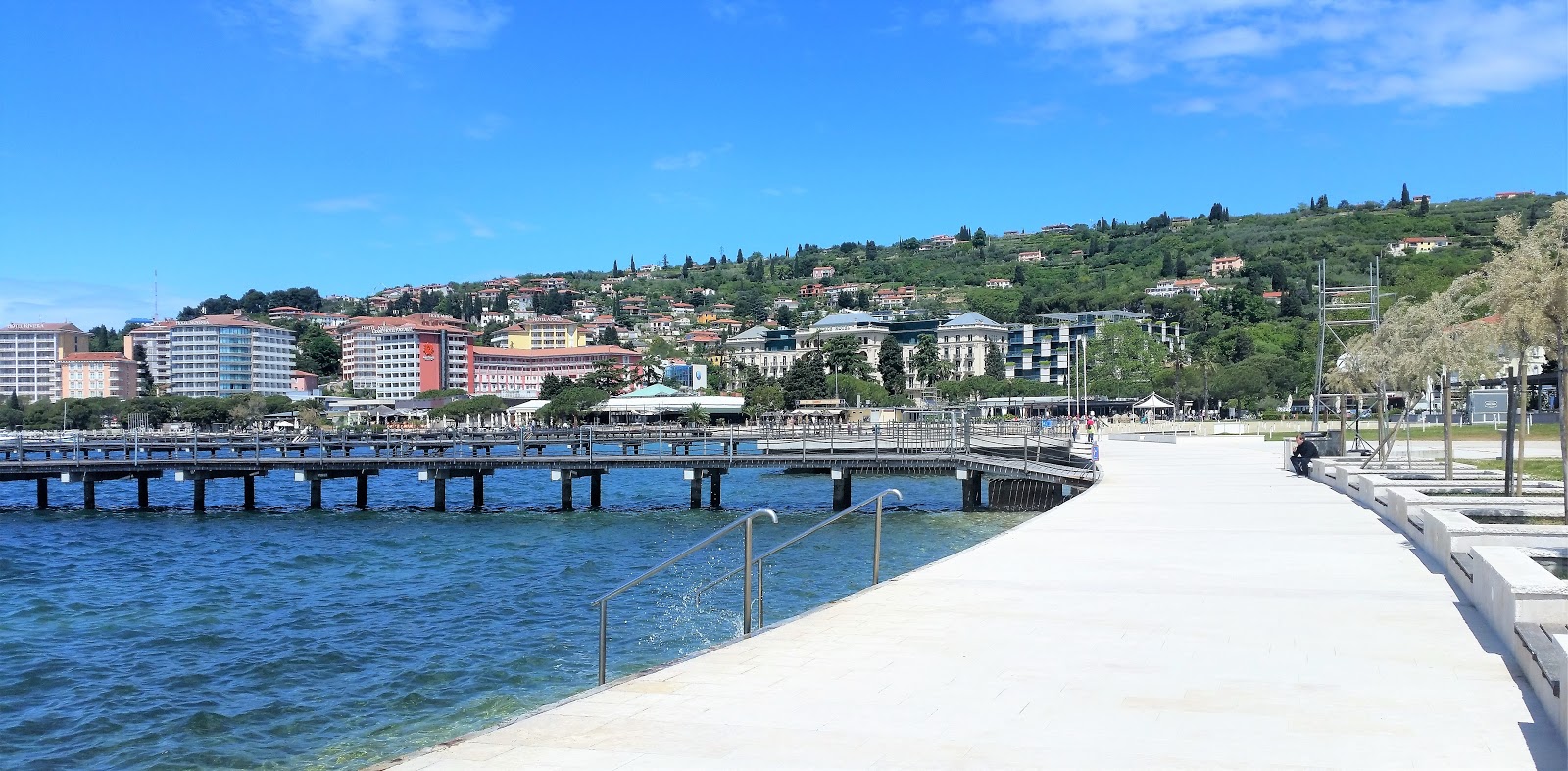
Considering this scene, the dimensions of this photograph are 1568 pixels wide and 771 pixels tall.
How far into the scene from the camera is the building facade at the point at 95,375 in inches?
7436

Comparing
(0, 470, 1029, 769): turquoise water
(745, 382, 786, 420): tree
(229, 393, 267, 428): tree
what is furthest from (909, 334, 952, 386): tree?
(0, 470, 1029, 769): turquoise water

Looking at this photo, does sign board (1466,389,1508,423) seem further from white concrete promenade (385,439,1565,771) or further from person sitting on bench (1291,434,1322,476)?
white concrete promenade (385,439,1565,771)

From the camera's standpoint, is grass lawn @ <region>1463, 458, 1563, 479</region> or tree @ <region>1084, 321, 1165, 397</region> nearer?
grass lawn @ <region>1463, 458, 1563, 479</region>

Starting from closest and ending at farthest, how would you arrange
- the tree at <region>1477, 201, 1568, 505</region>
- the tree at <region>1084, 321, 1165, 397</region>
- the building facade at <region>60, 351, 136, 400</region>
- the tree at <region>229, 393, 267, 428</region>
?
the tree at <region>1477, 201, 1568, 505</region> < the tree at <region>1084, 321, 1165, 397</region> < the tree at <region>229, 393, 267, 428</region> < the building facade at <region>60, 351, 136, 400</region>

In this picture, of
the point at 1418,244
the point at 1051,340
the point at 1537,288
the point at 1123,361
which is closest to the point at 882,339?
the point at 1051,340

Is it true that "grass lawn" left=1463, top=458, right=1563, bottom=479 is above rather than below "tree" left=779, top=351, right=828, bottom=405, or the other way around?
below

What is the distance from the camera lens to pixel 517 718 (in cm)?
686

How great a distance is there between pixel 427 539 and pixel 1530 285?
27.3 m

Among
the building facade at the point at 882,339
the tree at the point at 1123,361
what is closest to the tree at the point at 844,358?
the building facade at the point at 882,339

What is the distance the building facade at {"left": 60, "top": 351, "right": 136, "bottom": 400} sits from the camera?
18888 cm

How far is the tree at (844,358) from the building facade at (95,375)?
402 ft

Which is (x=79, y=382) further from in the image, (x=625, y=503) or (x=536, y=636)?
(x=536, y=636)

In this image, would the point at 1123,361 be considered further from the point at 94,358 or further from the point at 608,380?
the point at 94,358

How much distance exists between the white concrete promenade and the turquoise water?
199 inches
